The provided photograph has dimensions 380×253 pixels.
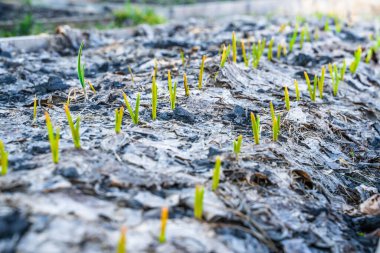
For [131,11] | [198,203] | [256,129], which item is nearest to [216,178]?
[198,203]

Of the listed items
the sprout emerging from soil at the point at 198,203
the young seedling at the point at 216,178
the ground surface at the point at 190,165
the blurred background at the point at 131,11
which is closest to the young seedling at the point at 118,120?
the ground surface at the point at 190,165

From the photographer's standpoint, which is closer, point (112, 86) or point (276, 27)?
point (112, 86)

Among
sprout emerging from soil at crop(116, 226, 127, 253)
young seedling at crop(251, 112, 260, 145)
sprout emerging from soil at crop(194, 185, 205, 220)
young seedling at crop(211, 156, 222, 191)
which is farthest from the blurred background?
sprout emerging from soil at crop(116, 226, 127, 253)

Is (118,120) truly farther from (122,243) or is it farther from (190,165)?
(122,243)

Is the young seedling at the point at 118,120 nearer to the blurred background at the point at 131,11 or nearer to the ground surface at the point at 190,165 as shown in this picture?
the ground surface at the point at 190,165

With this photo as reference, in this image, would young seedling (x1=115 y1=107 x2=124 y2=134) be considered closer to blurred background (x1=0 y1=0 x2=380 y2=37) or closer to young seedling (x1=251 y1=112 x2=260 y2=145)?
young seedling (x1=251 y1=112 x2=260 y2=145)

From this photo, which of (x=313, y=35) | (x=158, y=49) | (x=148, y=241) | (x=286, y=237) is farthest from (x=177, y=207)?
(x=313, y=35)

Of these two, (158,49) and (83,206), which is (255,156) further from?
(158,49)
